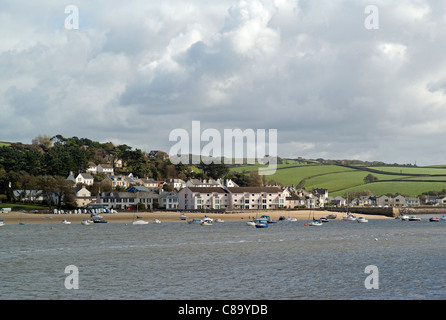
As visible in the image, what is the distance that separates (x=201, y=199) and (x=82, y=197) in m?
35.8

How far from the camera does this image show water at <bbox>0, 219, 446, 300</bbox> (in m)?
36.4

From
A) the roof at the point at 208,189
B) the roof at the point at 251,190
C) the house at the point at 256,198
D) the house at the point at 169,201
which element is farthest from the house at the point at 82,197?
the roof at the point at 251,190

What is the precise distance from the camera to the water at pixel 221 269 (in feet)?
119

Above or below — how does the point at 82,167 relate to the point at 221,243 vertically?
above

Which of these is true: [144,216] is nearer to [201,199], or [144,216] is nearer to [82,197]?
[201,199]

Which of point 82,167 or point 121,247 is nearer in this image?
point 121,247

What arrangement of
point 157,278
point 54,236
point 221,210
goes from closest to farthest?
point 157,278, point 54,236, point 221,210

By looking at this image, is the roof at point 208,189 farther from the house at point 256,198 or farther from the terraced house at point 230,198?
the house at point 256,198

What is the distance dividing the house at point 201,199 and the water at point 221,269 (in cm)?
9207

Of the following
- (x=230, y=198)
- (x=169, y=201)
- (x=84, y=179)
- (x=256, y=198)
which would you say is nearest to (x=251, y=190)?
(x=256, y=198)

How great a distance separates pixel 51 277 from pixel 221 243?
105 ft

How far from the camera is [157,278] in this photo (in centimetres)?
4203
